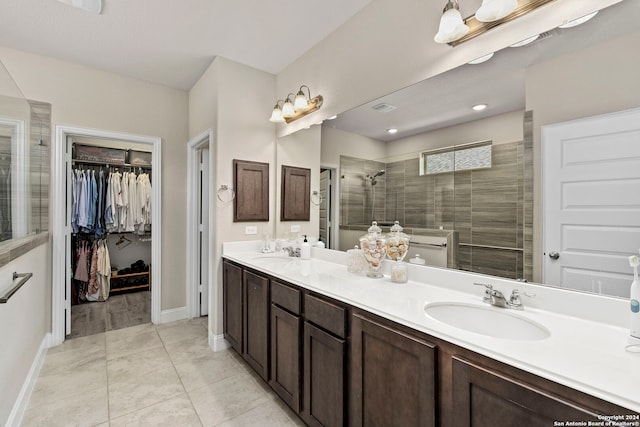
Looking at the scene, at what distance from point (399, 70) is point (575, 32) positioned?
88 cm

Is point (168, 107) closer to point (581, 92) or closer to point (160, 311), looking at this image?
point (160, 311)

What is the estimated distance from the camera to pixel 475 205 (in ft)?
4.83

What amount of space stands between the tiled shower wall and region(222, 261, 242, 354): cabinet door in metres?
1.33

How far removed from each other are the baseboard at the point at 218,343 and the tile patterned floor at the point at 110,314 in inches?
47.6

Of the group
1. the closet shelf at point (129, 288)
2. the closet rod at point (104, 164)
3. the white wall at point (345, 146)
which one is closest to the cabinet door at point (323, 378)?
the white wall at point (345, 146)

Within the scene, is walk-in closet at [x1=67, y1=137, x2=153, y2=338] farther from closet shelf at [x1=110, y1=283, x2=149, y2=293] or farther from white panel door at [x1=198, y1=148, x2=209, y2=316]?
white panel door at [x1=198, y1=148, x2=209, y2=316]

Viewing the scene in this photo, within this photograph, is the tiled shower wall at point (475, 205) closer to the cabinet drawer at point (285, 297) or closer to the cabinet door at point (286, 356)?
the cabinet drawer at point (285, 297)

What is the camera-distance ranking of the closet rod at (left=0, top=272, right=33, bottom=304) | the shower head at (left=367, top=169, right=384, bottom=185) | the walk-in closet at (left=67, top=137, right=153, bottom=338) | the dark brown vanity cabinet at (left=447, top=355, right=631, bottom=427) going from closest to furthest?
the dark brown vanity cabinet at (left=447, top=355, right=631, bottom=427) < the closet rod at (left=0, top=272, right=33, bottom=304) < the shower head at (left=367, top=169, right=384, bottom=185) < the walk-in closet at (left=67, top=137, right=153, bottom=338)

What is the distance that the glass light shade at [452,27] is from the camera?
1399 mm

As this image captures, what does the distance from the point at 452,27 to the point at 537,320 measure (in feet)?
4.52

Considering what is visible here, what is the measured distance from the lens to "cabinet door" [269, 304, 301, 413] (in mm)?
1692

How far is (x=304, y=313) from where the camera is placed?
165 centimetres

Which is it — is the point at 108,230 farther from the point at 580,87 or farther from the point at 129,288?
the point at 580,87

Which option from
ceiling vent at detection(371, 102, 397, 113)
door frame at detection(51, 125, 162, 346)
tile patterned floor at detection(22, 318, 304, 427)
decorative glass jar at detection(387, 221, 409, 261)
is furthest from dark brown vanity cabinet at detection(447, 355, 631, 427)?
door frame at detection(51, 125, 162, 346)
